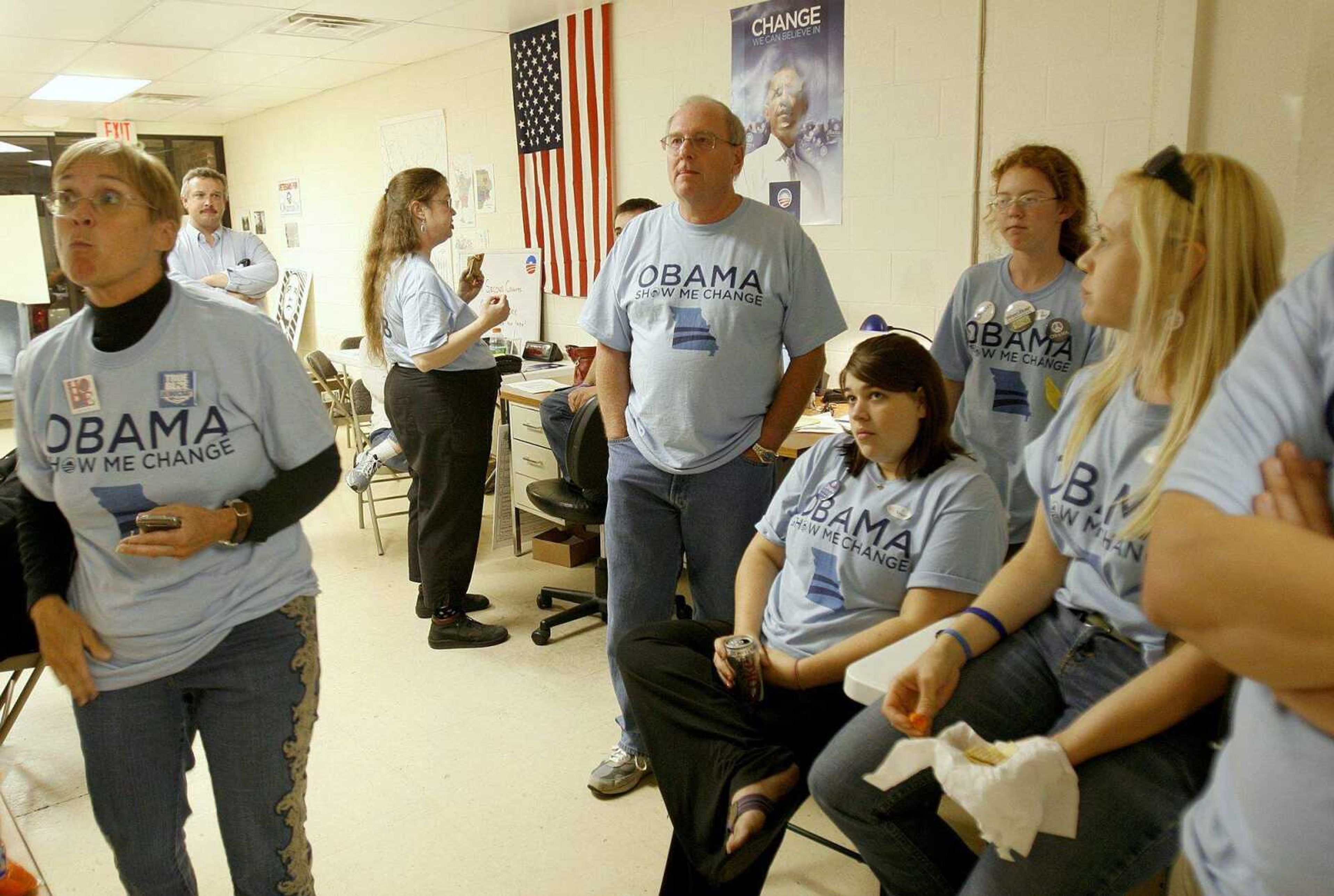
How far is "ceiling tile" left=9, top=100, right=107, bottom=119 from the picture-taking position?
816 centimetres

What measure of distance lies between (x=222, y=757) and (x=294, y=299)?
801cm

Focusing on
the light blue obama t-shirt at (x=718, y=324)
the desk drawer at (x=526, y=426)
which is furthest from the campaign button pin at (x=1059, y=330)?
the desk drawer at (x=526, y=426)

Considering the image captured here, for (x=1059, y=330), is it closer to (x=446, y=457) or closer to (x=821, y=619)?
(x=821, y=619)

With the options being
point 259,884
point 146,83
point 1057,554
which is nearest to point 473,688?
point 259,884

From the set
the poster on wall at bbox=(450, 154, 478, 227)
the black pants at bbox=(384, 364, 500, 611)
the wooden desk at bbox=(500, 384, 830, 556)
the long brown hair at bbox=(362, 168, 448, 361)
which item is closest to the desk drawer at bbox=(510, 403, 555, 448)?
the wooden desk at bbox=(500, 384, 830, 556)

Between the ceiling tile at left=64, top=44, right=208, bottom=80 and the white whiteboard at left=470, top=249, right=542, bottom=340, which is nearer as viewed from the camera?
the white whiteboard at left=470, top=249, right=542, bottom=340

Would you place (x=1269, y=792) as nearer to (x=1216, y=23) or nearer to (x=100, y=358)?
(x=100, y=358)

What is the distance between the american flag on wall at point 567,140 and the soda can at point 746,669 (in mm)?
3399

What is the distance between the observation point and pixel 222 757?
150 centimetres

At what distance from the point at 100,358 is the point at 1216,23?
297cm

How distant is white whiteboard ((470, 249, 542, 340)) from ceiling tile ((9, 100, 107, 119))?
15.5 feet

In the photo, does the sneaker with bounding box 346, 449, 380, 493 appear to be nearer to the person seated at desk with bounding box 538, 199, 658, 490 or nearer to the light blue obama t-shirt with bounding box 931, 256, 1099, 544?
the person seated at desk with bounding box 538, 199, 658, 490

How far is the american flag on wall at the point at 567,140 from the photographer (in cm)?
509

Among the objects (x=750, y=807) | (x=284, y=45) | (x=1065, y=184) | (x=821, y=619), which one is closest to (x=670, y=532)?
(x=821, y=619)
